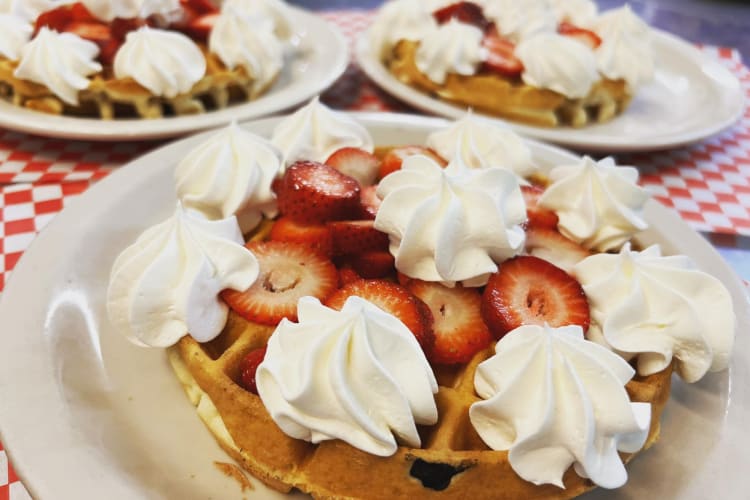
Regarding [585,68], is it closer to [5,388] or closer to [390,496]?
[390,496]

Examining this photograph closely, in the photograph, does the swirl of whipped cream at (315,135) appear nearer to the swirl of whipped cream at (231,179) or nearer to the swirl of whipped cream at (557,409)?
the swirl of whipped cream at (231,179)

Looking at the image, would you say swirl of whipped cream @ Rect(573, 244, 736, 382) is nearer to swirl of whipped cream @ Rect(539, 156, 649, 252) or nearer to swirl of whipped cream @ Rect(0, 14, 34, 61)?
swirl of whipped cream @ Rect(539, 156, 649, 252)

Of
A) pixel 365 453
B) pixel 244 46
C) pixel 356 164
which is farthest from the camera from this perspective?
pixel 244 46

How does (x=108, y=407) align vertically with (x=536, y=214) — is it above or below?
below

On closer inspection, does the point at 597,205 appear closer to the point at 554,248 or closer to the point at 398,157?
the point at 554,248

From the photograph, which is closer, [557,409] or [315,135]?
[557,409]

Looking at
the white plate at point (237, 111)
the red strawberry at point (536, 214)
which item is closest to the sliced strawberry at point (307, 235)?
the red strawberry at point (536, 214)

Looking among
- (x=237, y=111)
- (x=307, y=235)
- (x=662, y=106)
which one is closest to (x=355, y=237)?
(x=307, y=235)
